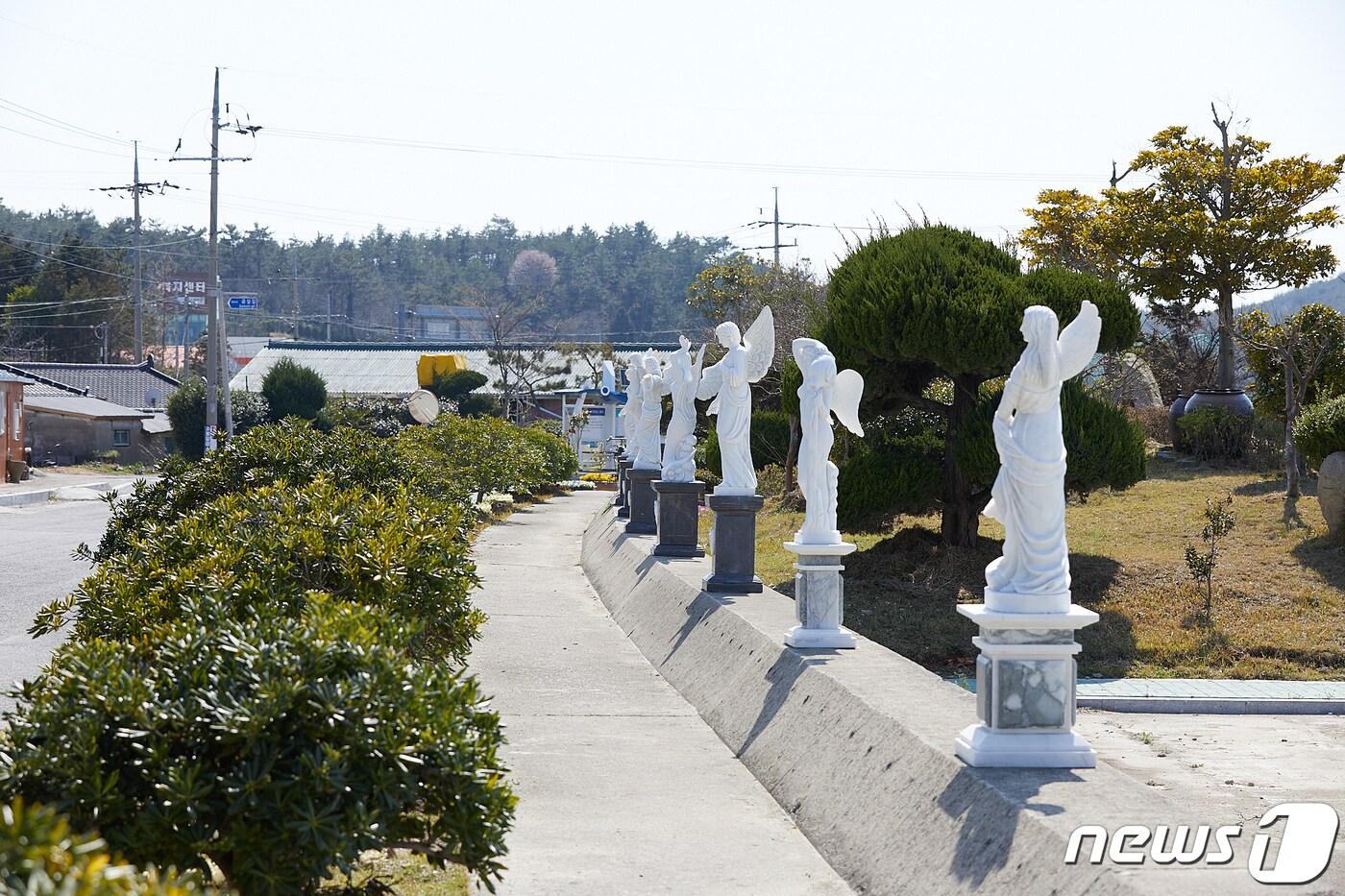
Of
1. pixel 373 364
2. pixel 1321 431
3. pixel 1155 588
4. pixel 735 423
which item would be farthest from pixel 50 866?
pixel 373 364

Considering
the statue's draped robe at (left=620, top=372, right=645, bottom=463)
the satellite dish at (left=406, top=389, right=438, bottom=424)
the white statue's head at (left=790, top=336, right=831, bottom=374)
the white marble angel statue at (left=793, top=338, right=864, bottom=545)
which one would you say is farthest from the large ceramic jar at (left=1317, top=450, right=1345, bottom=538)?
the satellite dish at (left=406, top=389, right=438, bottom=424)

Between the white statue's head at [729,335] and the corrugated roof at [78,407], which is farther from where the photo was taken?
the corrugated roof at [78,407]

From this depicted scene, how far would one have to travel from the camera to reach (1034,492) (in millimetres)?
6250

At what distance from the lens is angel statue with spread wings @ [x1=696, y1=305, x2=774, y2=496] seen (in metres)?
13.2

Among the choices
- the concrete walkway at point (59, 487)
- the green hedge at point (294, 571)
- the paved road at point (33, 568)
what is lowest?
the concrete walkway at point (59, 487)

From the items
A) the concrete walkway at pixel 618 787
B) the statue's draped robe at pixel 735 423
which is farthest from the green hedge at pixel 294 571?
the statue's draped robe at pixel 735 423

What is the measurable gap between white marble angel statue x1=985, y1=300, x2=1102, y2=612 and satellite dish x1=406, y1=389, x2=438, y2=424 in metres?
33.7

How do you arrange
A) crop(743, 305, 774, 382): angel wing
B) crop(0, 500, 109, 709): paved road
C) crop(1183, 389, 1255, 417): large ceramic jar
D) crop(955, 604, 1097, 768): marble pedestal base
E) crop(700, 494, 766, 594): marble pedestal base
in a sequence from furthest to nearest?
crop(1183, 389, 1255, 417): large ceramic jar → crop(743, 305, 774, 382): angel wing → crop(700, 494, 766, 594): marble pedestal base → crop(0, 500, 109, 709): paved road → crop(955, 604, 1097, 768): marble pedestal base

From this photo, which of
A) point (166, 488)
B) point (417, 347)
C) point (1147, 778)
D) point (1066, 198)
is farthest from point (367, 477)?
point (417, 347)

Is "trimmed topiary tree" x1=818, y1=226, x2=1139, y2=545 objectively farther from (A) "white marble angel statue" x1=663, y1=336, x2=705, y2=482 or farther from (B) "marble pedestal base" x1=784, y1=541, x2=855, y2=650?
(B) "marble pedestal base" x1=784, y1=541, x2=855, y2=650

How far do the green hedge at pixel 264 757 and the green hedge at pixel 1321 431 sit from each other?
14.6 m

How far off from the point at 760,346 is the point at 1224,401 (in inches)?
555

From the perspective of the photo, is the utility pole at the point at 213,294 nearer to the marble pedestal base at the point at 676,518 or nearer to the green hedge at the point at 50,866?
the marble pedestal base at the point at 676,518

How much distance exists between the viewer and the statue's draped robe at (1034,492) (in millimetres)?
6160
